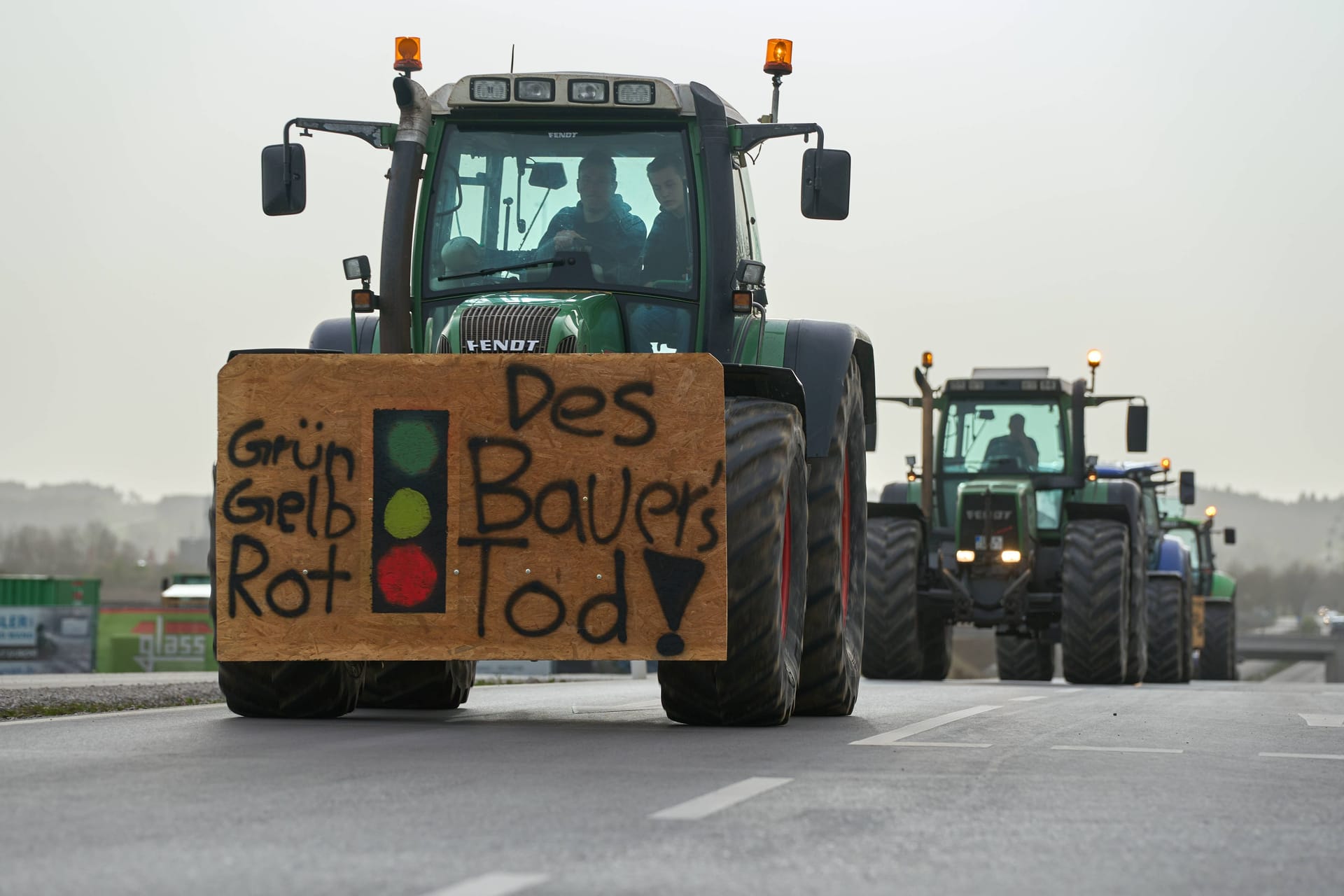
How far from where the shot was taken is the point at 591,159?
10781 millimetres

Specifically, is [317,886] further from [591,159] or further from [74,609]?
[74,609]

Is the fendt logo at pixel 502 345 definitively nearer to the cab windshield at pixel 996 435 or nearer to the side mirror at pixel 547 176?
the side mirror at pixel 547 176

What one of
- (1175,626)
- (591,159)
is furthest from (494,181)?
(1175,626)

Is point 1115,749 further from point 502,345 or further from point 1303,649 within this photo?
point 1303,649

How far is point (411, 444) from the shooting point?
934 cm

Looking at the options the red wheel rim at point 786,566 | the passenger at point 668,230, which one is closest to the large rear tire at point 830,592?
the red wheel rim at point 786,566

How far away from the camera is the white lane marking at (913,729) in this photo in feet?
29.7

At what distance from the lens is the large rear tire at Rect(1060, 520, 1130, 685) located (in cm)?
2231

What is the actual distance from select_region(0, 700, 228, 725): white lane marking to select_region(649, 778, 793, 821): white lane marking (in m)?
5.11

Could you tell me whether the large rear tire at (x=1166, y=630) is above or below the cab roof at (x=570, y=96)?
below

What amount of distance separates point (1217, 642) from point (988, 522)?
16.7m

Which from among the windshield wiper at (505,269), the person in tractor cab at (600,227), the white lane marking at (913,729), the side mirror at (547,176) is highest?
the side mirror at (547,176)

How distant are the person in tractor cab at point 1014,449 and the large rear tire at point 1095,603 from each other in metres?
1.95

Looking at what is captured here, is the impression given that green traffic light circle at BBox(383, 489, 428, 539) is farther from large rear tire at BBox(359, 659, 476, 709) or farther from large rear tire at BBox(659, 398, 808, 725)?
large rear tire at BBox(359, 659, 476, 709)
